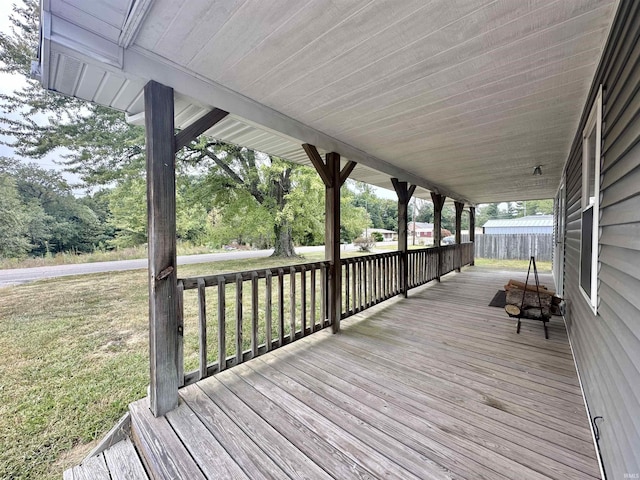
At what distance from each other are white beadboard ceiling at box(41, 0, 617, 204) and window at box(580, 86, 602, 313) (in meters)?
0.35

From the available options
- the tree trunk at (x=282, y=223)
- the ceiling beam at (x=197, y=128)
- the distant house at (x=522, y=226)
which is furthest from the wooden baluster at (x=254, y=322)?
the distant house at (x=522, y=226)

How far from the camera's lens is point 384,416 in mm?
1788

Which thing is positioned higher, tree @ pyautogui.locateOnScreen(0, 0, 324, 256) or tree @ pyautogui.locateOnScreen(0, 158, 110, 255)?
tree @ pyautogui.locateOnScreen(0, 0, 324, 256)

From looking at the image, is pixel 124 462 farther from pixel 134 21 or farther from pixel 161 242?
pixel 134 21

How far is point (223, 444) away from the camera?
1562 mm

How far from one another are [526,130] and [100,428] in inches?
196

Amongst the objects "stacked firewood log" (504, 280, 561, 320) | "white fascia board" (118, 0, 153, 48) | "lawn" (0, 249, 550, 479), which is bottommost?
"lawn" (0, 249, 550, 479)

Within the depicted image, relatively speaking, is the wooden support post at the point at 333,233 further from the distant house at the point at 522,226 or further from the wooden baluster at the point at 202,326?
the distant house at the point at 522,226

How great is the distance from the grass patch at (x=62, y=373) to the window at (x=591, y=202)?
3.59 metres

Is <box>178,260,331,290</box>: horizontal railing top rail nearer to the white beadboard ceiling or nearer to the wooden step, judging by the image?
the wooden step

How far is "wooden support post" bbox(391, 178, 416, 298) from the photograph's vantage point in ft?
16.2

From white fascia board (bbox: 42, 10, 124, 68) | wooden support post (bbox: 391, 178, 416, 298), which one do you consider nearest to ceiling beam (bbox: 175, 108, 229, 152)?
white fascia board (bbox: 42, 10, 124, 68)

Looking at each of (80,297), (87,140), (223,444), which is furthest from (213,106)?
(87,140)

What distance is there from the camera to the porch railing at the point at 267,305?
2.13m
